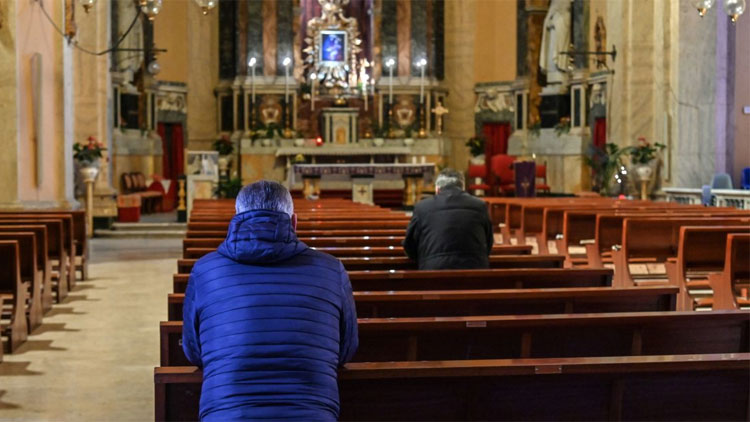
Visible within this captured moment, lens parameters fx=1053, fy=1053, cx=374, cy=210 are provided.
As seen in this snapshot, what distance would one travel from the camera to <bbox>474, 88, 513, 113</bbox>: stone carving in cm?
2409

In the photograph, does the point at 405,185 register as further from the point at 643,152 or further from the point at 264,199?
the point at 264,199

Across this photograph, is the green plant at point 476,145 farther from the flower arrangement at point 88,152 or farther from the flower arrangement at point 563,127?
the flower arrangement at point 88,152

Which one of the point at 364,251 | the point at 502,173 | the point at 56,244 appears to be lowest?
the point at 56,244

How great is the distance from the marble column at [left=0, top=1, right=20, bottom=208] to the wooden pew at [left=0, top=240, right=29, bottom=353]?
15.7 ft

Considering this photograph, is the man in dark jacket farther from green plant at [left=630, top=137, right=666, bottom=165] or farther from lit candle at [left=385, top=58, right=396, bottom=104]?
lit candle at [left=385, top=58, right=396, bottom=104]

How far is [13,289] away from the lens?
6.59m

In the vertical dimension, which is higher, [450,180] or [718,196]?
[450,180]

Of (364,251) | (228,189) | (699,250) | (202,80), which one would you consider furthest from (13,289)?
(202,80)

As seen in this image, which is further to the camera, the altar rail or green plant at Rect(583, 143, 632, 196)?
green plant at Rect(583, 143, 632, 196)

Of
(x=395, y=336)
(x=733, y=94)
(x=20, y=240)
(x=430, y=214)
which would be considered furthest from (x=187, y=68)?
(x=395, y=336)

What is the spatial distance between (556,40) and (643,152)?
218 inches

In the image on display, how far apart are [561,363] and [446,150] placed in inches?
838

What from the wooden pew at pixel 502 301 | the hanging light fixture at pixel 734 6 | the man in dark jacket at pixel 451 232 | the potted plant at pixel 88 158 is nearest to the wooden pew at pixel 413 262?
the man in dark jacket at pixel 451 232

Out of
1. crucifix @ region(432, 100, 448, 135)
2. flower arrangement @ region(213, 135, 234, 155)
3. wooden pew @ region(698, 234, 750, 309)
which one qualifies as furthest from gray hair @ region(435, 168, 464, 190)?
crucifix @ region(432, 100, 448, 135)
